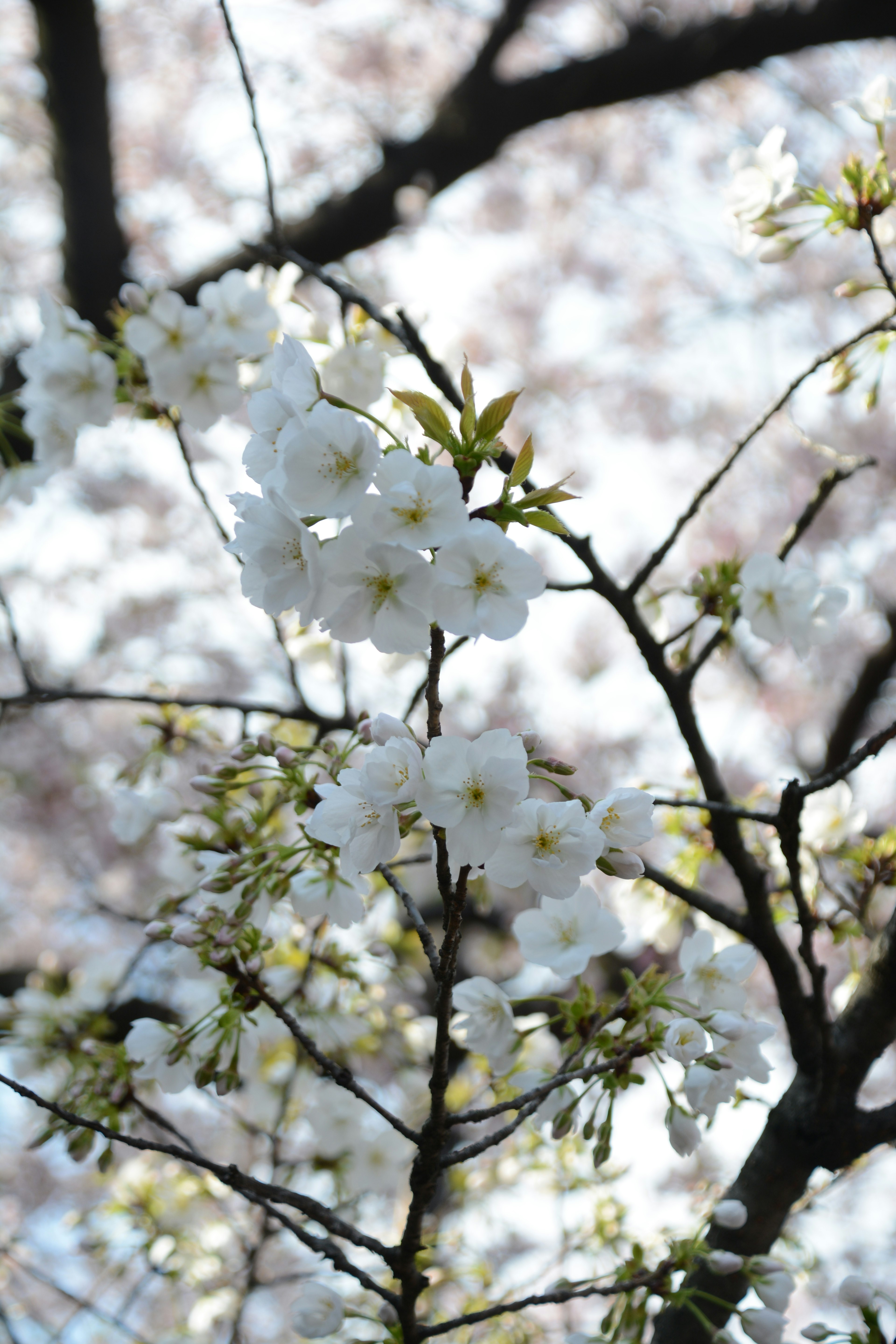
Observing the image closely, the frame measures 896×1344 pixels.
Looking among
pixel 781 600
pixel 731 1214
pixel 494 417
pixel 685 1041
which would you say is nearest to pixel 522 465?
pixel 494 417

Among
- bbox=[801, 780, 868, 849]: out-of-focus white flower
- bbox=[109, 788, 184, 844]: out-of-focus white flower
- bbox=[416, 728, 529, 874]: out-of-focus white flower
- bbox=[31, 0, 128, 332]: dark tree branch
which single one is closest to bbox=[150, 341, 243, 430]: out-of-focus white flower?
bbox=[109, 788, 184, 844]: out-of-focus white flower

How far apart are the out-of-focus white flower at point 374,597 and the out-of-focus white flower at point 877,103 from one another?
43.5 inches

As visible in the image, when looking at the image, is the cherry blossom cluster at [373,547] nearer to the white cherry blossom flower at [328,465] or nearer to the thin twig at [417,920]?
the white cherry blossom flower at [328,465]

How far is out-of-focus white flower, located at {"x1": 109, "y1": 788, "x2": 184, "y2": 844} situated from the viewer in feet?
5.28

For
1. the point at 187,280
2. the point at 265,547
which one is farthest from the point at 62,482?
the point at 265,547

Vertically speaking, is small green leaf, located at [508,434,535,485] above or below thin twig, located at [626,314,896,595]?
below

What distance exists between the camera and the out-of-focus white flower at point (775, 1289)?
0.99 m

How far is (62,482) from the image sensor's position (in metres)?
6.18

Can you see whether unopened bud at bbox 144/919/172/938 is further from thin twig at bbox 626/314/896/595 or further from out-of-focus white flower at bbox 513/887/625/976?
thin twig at bbox 626/314/896/595

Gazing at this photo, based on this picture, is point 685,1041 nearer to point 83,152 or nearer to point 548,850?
point 548,850

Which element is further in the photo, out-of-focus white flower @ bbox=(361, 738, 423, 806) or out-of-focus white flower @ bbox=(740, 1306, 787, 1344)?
out-of-focus white flower @ bbox=(740, 1306, 787, 1344)

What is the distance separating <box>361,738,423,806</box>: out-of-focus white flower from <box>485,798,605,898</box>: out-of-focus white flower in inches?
3.5

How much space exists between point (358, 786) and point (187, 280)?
361cm

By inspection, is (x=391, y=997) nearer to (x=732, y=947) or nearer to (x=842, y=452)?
(x=732, y=947)
